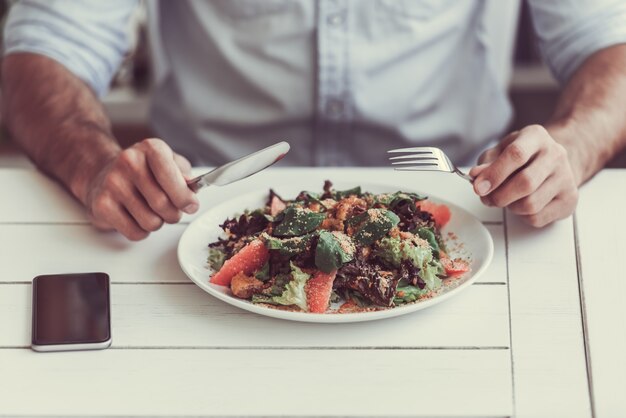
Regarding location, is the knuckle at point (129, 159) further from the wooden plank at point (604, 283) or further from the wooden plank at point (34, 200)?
the wooden plank at point (604, 283)

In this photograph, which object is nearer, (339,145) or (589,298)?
(589,298)

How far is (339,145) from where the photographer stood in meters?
1.79

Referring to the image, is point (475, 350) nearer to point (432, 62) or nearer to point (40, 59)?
point (432, 62)

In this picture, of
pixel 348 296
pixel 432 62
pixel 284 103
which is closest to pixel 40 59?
pixel 284 103

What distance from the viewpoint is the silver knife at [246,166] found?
3.67 ft

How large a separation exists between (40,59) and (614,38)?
43.1 inches

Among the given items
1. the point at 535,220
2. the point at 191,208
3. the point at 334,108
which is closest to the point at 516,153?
the point at 535,220

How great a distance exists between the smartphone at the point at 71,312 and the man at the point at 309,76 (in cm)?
28

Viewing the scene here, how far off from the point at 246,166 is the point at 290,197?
17 centimetres

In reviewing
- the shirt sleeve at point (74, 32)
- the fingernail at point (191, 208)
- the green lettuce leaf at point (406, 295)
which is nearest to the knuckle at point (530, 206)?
the green lettuce leaf at point (406, 295)

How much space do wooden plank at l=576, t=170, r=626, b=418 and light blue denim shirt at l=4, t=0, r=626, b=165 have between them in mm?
422

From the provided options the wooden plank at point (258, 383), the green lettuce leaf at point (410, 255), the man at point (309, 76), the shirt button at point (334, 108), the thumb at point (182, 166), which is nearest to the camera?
the wooden plank at point (258, 383)

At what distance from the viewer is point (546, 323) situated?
3.40 ft

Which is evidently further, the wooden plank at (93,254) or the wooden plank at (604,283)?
the wooden plank at (93,254)
